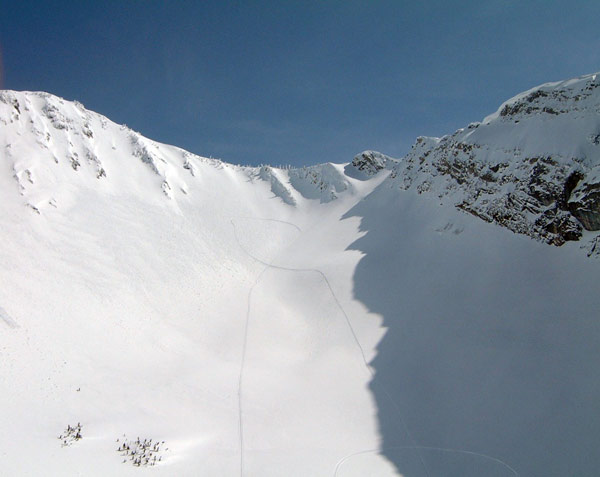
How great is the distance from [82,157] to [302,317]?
93.8 ft

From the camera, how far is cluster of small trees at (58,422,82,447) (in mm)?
12184

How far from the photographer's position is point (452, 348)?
2116 centimetres

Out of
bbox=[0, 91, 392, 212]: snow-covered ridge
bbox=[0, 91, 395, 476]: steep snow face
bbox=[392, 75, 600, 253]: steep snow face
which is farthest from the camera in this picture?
bbox=[0, 91, 392, 212]: snow-covered ridge

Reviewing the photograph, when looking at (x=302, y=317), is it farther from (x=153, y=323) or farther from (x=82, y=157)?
(x=82, y=157)

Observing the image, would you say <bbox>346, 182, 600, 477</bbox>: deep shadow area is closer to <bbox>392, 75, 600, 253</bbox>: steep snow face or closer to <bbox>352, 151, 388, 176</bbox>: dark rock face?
<bbox>392, 75, 600, 253</bbox>: steep snow face

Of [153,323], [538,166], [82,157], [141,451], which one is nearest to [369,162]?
[538,166]

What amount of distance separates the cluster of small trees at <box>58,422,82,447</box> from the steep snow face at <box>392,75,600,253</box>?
29.2 meters

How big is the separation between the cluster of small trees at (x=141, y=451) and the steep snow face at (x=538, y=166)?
2680 cm

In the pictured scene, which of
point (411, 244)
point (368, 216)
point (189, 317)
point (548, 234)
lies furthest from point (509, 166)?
point (189, 317)

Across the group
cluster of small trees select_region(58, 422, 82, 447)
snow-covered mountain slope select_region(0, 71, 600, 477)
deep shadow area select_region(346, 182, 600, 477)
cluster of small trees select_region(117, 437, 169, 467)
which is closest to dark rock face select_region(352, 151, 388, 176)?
snow-covered mountain slope select_region(0, 71, 600, 477)

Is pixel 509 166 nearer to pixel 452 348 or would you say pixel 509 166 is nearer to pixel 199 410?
pixel 452 348

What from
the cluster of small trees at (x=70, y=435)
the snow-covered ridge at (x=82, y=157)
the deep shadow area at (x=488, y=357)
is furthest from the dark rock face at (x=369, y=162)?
the cluster of small trees at (x=70, y=435)

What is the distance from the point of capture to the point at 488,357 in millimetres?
19547

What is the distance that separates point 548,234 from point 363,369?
17.3m
